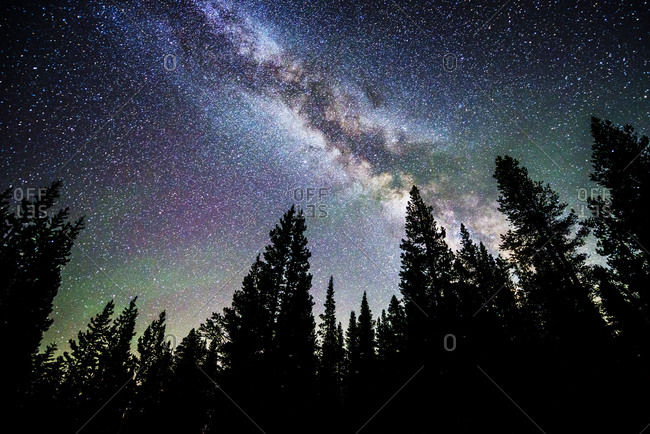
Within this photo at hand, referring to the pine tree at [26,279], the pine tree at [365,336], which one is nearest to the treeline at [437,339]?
the pine tree at [26,279]

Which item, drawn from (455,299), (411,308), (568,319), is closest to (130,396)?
(411,308)

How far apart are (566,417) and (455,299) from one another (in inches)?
230

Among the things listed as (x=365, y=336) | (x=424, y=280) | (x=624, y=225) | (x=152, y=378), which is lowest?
(x=152, y=378)

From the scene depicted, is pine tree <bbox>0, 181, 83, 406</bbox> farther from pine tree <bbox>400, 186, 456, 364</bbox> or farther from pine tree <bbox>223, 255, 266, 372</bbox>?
pine tree <bbox>400, 186, 456, 364</bbox>

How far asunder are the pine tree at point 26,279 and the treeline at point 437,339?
66 mm

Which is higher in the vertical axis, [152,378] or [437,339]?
[437,339]

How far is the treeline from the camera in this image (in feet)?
36.3

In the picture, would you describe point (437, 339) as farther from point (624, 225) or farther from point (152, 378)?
point (152, 378)

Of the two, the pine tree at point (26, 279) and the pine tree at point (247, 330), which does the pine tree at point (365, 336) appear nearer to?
the pine tree at point (247, 330)

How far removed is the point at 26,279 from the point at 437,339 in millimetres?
22831

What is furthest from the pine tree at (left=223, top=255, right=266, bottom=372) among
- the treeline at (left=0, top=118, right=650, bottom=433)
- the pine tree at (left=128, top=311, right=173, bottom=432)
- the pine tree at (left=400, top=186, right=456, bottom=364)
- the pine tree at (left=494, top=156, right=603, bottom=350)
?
the pine tree at (left=494, top=156, right=603, bottom=350)

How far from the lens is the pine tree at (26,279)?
39.9 ft

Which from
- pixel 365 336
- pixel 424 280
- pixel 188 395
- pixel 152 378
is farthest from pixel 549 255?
pixel 152 378

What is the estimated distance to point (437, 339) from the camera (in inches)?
501
